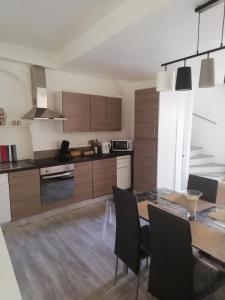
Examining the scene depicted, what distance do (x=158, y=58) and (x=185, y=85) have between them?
4.79 ft

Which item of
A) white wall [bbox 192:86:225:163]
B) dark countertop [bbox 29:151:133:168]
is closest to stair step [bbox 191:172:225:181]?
white wall [bbox 192:86:225:163]

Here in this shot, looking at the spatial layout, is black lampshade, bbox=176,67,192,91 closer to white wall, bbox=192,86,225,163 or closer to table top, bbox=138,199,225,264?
table top, bbox=138,199,225,264

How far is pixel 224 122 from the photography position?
15.5ft

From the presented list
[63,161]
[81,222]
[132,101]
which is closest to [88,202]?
[81,222]

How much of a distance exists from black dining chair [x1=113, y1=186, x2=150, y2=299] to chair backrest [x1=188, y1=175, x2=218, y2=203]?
2.86ft

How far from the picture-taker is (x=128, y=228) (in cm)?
177

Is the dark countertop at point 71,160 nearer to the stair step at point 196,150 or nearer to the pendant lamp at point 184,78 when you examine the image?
the stair step at point 196,150

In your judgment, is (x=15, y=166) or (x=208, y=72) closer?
(x=208, y=72)

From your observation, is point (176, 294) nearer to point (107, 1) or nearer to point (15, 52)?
point (107, 1)

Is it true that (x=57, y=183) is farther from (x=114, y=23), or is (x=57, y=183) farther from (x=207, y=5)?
(x=207, y=5)

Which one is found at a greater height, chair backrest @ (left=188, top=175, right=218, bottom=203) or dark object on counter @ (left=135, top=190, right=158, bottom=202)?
chair backrest @ (left=188, top=175, right=218, bottom=203)

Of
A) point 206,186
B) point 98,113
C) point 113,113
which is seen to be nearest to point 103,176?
point 98,113

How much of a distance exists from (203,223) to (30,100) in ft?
10.0

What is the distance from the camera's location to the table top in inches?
50.2
